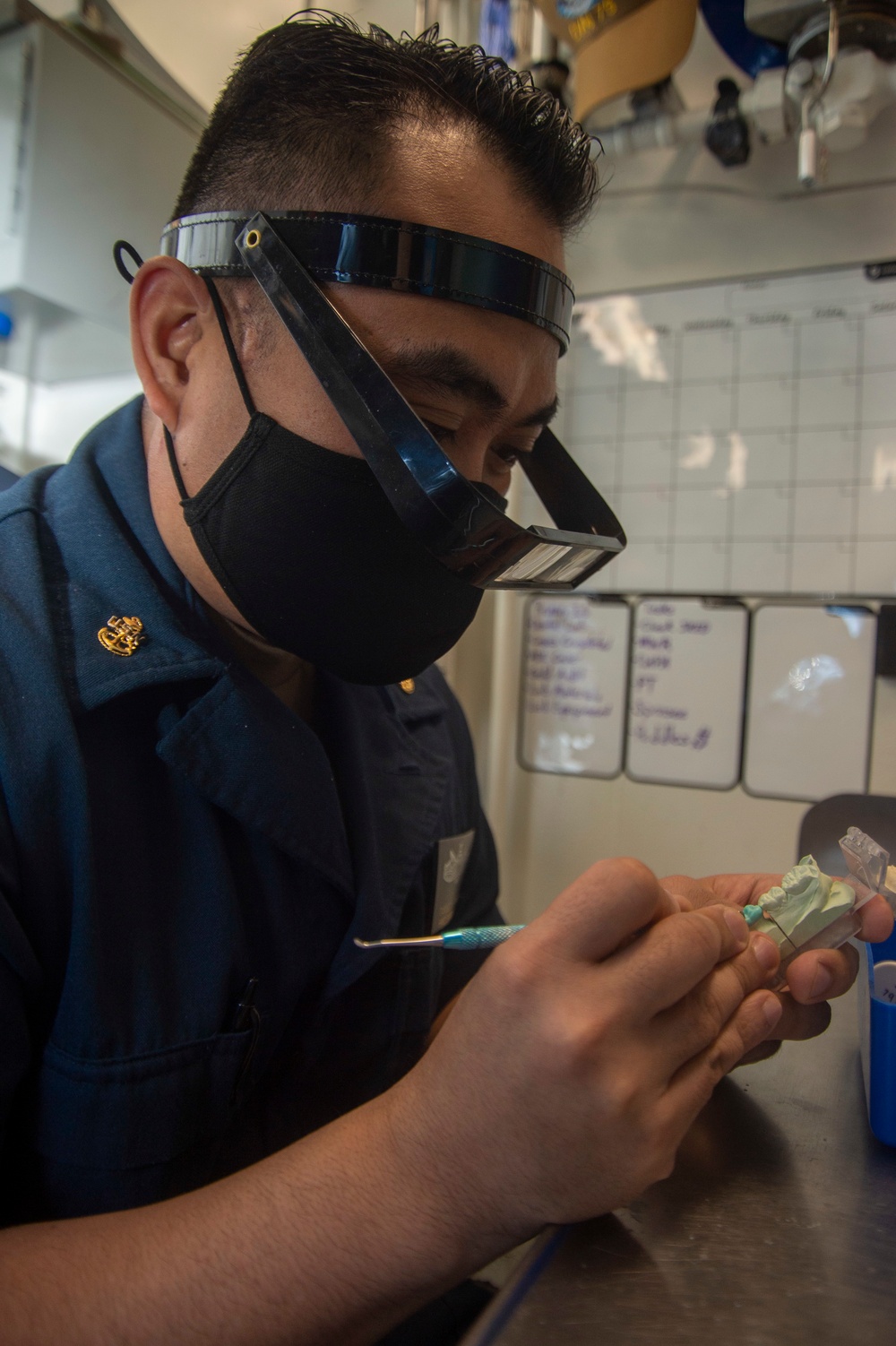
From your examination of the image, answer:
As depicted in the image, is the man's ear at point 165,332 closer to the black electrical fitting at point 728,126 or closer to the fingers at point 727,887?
the fingers at point 727,887

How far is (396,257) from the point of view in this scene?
73 cm

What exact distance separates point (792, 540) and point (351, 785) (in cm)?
100

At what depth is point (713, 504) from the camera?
1612 millimetres

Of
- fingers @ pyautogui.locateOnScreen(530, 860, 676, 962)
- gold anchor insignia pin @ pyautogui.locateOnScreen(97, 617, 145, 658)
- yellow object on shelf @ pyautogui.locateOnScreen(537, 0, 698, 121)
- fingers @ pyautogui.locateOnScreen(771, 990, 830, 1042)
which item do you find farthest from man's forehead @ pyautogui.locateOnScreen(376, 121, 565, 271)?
yellow object on shelf @ pyautogui.locateOnScreen(537, 0, 698, 121)

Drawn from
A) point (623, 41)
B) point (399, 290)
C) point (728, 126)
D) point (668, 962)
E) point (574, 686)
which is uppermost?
point (623, 41)

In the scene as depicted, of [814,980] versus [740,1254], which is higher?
[814,980]

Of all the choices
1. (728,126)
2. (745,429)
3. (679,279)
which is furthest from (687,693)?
(728,126)

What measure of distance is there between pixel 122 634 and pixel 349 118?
49 cm

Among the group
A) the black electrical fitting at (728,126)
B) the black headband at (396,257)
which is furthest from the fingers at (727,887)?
the black electrical fitting at (728,126)

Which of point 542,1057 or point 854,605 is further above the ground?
point 854,605

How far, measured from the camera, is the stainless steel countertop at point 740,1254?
0.45 metres

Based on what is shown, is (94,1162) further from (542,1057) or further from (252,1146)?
(542,1057)

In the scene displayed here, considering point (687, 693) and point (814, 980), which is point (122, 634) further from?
point (687, 693)

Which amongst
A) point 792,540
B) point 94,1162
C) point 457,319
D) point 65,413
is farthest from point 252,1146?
point 65,413
